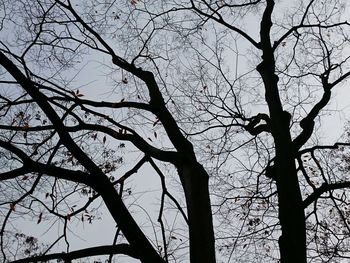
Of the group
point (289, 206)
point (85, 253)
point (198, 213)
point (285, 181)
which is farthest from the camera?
point (285, 181)

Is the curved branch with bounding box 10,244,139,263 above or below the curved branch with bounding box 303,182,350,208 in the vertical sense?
below

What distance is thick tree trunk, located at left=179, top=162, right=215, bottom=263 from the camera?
12.5ft

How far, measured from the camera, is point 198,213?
407 centimetres

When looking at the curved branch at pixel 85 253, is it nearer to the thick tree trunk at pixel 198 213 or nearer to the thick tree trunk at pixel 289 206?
the thick tree trunk at pixel 198 213

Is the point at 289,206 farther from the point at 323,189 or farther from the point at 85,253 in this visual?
the point at 85,253

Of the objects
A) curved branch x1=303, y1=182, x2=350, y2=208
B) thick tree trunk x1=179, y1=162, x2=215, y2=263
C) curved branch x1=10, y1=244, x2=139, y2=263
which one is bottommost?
curved branch x1=10, y1=244, x2=139, y2=263

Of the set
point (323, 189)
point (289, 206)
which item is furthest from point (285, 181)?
point (323, 189)

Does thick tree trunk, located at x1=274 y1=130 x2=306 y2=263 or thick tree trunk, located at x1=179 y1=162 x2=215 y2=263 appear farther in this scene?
thick tree trunk, located at x1=274 y1=130 x2=306 y2=263

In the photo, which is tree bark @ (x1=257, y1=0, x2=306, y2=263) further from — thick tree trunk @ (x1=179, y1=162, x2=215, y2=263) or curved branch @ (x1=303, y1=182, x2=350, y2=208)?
thick tree trunk @ (x1=179, y1=162, x2=215, y2=263)

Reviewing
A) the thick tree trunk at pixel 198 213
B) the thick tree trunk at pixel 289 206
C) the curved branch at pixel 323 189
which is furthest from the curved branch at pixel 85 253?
the curved branch at pixel 323 189

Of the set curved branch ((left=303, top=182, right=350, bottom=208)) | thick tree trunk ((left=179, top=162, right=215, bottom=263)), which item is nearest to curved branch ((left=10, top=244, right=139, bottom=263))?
thick tree trunk ((left=179, top=162, right=215, bottom=263))

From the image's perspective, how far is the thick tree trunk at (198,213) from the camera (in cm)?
380

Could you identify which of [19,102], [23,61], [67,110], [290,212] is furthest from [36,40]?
[290,212]

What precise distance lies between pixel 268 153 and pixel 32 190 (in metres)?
4.63
